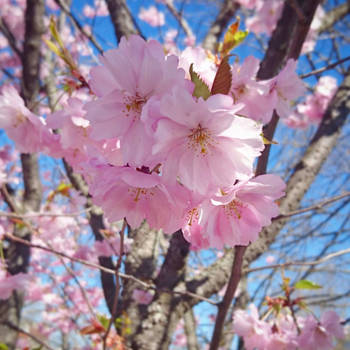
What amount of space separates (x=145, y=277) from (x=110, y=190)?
1218mm

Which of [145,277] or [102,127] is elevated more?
[145,277]

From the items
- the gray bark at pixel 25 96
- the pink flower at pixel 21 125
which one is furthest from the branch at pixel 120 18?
the pink flower at pixel 21 125

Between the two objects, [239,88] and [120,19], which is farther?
[120,19]

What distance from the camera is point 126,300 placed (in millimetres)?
1873

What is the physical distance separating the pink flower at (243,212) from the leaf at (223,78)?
188mm

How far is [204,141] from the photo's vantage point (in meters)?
0.60

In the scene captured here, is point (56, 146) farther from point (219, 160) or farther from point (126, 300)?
point (126, 300)

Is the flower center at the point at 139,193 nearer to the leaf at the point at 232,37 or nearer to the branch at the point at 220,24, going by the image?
the leaf at the point at 232,37

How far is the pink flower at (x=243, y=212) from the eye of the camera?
652mm

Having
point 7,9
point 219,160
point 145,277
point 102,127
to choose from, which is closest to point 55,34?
point 102,127

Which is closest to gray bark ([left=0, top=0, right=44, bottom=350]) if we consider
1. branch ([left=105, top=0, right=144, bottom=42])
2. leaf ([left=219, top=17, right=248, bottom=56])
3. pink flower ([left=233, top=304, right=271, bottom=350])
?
branch ([left=105, top=0, right=144, bottom=42])

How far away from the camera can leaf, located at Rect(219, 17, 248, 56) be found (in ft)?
3.05

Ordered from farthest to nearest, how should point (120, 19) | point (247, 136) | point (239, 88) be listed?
point (120, 19) < point (239, 88) < point (247, 136)

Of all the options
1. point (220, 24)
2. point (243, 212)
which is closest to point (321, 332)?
point (243, 212)
